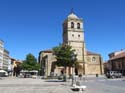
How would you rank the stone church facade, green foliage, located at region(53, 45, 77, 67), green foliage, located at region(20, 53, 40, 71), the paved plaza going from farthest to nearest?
green foliage, located at region(20, 53, 40, 71)
the stone church facade
green foliage, located at region(53, 45, 77, 67)
the paved plaza

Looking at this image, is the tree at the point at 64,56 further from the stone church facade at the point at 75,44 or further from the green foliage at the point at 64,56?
the stone church facade at the point at 75,44

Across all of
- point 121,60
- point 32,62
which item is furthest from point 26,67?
point 121,60

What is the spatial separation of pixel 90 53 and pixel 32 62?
71.6 ft

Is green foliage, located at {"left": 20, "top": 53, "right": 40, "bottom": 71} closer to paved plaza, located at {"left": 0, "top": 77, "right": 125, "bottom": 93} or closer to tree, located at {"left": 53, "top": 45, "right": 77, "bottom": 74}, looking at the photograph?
tree, located at {"left": 53, "top": 45, "right": 77, "bottom": 74}

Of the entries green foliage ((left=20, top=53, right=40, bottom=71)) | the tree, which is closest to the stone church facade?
green foliage ((left=20, top=53, right=40, bottom=71))

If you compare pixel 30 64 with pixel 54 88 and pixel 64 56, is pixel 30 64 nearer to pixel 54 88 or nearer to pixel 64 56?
pixel 64 56

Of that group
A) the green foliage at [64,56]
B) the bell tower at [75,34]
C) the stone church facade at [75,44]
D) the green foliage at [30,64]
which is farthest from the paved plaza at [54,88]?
the green foliage at [30,64]

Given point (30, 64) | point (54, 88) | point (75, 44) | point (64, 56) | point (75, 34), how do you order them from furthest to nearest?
1. point (30, 64)
2. point (75, 44)
3. point (75, 34)
4. point (64, 56)
5. point (54, 88)

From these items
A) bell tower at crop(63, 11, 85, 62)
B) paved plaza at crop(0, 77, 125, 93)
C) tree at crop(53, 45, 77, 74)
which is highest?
bell tower at crop(63, 11, 85, 62)

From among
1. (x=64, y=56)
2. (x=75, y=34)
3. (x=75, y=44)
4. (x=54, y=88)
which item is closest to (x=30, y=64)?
(x=75, y=44)

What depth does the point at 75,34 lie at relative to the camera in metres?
101

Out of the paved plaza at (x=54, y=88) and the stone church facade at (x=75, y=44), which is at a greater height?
the stone church facade at (x=75, y=44)

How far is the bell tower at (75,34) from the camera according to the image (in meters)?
101

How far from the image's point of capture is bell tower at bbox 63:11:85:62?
101 metres
